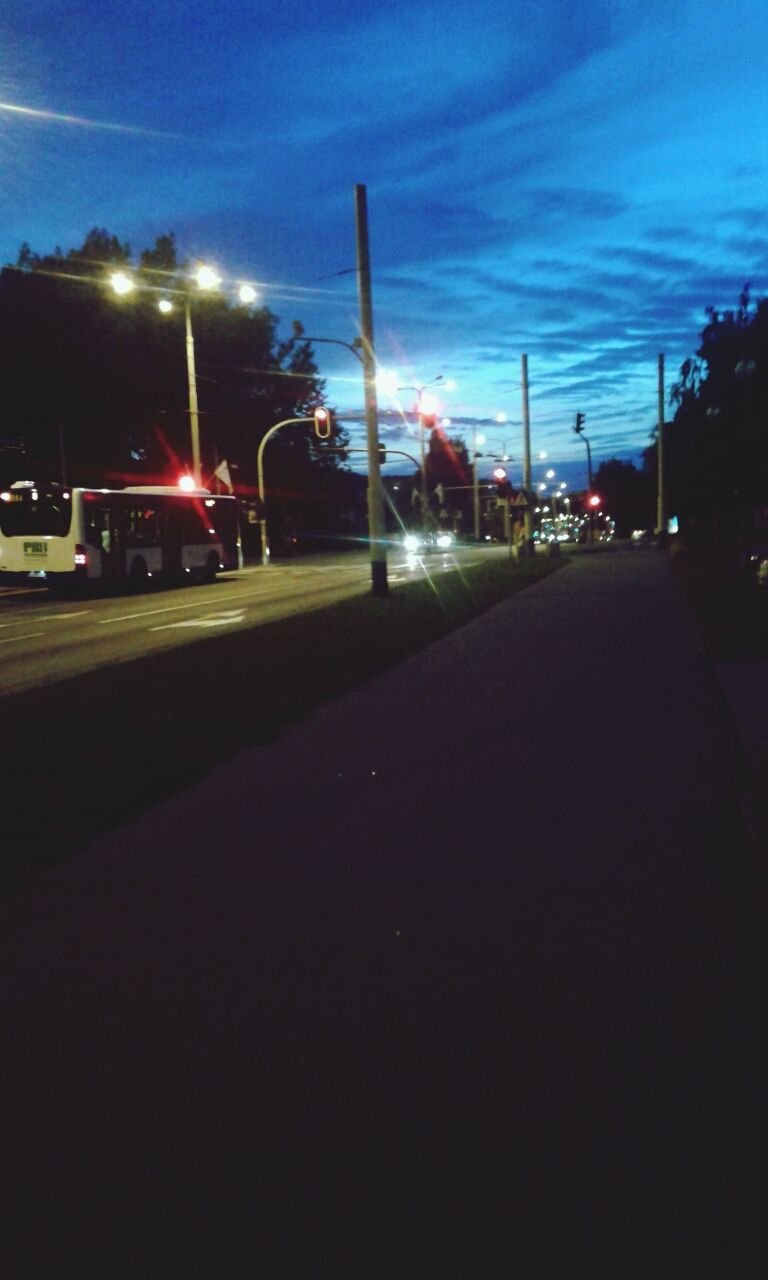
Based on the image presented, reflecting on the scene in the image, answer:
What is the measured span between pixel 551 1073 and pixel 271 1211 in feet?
3.59

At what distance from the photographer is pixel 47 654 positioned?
18.1 m

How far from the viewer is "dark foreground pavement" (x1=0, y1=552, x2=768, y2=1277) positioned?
310cm

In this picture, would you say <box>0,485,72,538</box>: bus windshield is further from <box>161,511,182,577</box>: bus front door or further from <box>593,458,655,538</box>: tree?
<box>593,458,655,538</box>: tree

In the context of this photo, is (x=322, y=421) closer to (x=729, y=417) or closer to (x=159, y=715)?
(x=729, y=417)

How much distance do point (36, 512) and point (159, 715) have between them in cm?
2306

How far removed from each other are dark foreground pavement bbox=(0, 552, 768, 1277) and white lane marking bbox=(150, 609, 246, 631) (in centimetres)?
1428

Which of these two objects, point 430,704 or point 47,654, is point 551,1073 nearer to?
point 430,704

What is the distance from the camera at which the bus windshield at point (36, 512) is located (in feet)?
107

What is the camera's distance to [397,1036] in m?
4.21

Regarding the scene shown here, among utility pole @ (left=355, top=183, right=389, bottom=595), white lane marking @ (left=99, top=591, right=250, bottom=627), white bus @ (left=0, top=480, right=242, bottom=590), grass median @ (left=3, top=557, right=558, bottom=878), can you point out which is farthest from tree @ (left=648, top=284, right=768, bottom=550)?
white bus @ (left=0, top=480, right=242, bottom=590)

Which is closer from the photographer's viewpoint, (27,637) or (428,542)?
(27,637)

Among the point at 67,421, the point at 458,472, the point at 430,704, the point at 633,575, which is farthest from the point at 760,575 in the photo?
the point at 458,472

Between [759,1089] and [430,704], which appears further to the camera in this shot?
[430,704]

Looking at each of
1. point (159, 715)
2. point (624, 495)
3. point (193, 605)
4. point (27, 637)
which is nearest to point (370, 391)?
point (193, 605)
